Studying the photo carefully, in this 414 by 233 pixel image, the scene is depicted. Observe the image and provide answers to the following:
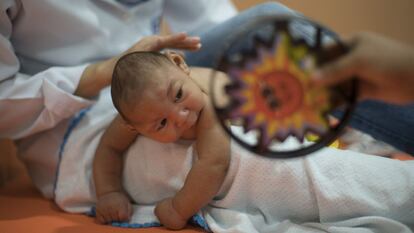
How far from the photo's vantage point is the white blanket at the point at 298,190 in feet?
2.29

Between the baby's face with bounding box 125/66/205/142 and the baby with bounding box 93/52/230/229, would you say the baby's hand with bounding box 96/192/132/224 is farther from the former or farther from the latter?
the baby's face with bounding box 125/66/205/142

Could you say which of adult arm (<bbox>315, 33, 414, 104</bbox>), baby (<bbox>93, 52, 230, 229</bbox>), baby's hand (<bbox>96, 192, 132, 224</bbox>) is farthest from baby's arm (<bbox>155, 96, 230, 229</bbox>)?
adult arm (<bbox>315, 33, 414, 104</bbox>)

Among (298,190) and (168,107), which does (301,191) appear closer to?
(298,190)

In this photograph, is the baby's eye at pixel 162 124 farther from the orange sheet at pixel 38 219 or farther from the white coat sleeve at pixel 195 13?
the white coat sleeve at pixel 195 13

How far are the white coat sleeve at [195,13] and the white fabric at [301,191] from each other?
1.51 feet

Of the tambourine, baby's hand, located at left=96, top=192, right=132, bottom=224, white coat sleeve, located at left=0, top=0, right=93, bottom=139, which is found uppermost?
the tambourine

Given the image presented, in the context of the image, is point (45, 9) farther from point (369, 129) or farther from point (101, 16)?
point (369, 129)

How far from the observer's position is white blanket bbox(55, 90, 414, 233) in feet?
2.29

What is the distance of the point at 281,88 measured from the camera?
17.1 inches

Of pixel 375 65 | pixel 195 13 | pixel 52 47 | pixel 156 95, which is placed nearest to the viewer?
pixel 375 65

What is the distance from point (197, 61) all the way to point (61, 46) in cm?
29

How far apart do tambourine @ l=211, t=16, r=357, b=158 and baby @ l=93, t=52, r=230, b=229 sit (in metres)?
0.24

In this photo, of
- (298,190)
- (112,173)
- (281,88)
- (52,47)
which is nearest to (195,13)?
(52,47)

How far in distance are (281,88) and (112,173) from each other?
50 centimetres
